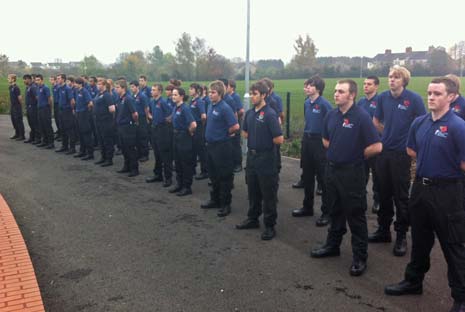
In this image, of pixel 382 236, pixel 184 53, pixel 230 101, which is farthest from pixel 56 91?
pixel 184 53

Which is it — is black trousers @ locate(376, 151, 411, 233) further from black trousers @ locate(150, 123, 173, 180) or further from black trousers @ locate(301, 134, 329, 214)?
black trousers @ locate(150, 123, 173, 180)

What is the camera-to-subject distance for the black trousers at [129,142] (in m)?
8.99

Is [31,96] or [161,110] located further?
[31,96]

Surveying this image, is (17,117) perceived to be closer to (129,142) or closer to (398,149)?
(129,142)

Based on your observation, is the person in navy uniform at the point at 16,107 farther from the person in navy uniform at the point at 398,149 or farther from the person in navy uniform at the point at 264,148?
the person in navy uniform at the point at 398,149

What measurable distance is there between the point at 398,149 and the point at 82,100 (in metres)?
8.07

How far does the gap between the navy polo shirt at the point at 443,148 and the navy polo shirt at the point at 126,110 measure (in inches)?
251

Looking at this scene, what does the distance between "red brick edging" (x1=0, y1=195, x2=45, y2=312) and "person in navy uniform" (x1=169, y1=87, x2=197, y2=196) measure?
2.98 m

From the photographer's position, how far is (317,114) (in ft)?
21.6

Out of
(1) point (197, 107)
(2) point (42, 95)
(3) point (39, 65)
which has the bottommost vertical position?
(1) point (197, 107)

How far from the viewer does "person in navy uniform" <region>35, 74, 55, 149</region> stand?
11852 millimetres

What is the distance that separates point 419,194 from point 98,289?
3.22 m

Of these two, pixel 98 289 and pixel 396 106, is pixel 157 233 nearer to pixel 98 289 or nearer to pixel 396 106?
pixel 98 289

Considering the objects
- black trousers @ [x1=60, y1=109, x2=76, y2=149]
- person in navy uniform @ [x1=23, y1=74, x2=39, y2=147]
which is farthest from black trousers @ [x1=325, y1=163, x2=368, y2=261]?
person in navy uniform @ [x1=23, y1=74, x2=39, y2=147]
